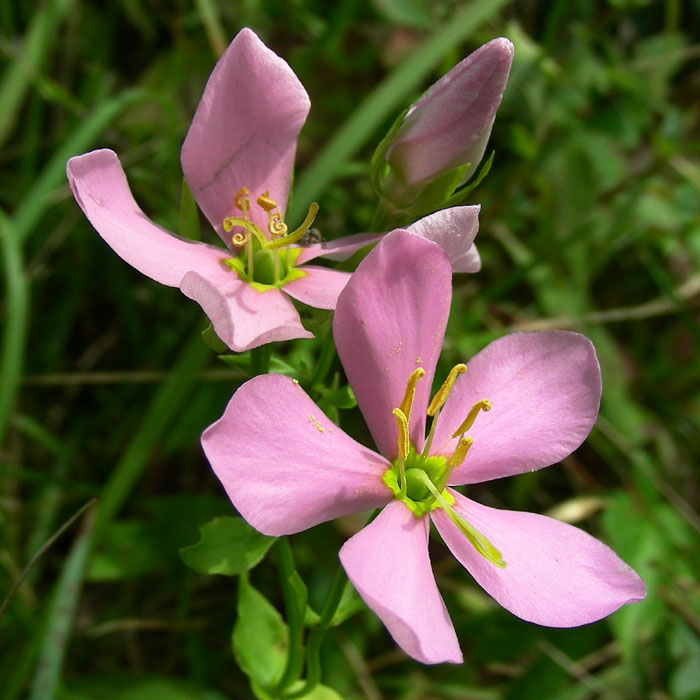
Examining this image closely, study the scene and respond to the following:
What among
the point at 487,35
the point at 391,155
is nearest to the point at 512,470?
the point at 391,155

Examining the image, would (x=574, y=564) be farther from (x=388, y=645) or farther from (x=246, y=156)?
(x=388, y=645)

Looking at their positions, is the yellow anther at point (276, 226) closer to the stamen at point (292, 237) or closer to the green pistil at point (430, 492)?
the stamen at point (292, 237)

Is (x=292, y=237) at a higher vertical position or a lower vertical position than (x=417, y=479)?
higher

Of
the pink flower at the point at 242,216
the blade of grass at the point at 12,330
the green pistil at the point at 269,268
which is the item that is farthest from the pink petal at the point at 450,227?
the blade of grass at the point at 12,330

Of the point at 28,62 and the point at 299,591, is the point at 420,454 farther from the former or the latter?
the point at 28,62

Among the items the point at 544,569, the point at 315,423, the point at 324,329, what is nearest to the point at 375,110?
the point at 324,329
